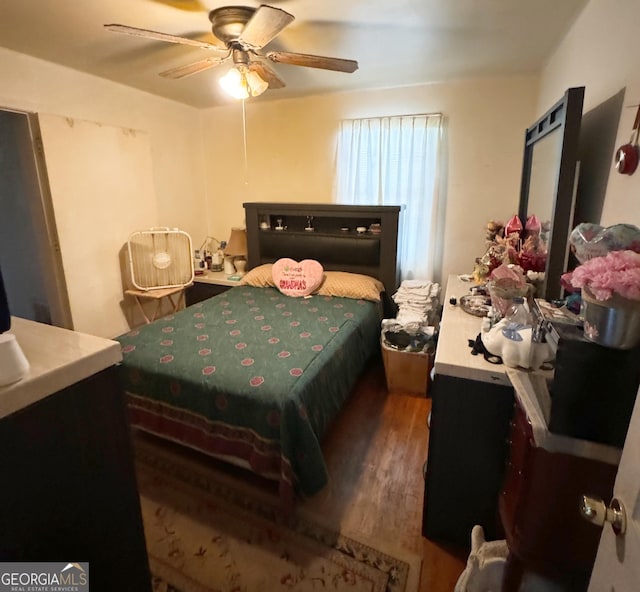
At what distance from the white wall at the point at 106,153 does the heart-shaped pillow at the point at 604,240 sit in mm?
3234

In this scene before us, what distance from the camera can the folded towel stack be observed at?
8.99 feet

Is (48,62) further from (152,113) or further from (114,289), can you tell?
(114,289)

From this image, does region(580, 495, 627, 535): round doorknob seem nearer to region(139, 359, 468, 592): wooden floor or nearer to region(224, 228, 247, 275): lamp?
region(139, 359, 468, 592): wooden floor

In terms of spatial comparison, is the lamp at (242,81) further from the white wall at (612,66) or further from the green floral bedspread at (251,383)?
the white wall at (612,66)

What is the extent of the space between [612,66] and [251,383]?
1954 mm

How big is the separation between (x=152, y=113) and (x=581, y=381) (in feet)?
12.6

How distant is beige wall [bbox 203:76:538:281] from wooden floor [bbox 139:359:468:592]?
1.52 metres

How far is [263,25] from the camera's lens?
1.55m

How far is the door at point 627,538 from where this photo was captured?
0.57 m

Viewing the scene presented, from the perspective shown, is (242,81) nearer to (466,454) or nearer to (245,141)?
(245,141)

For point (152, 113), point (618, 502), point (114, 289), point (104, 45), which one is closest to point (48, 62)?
point (104, 45)

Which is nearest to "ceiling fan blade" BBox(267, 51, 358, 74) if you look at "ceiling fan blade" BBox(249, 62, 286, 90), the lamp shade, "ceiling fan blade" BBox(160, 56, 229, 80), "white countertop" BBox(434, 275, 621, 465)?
"ceiling fan blade" BBox(249, 62, 286, 90)

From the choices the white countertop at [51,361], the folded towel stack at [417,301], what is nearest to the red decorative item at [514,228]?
the folded towel stack at [417,301]

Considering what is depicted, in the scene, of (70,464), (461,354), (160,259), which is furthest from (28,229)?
(461,354)
